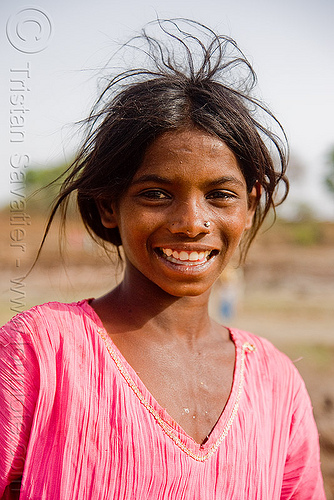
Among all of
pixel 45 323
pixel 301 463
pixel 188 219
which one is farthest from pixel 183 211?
pixel 301 463

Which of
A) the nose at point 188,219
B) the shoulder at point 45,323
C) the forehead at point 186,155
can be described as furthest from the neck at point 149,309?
the forehead at point 186,155

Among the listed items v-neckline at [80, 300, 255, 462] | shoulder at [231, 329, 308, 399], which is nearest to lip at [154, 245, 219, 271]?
v-neckline at [80, 300, 255, 462]

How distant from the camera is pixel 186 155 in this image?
1.58 meters

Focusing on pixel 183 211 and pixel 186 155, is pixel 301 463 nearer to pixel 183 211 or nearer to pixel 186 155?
pixel 183 211

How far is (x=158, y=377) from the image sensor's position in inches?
64.6

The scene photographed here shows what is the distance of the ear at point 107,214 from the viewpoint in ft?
5.83

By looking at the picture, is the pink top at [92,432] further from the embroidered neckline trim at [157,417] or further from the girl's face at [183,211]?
the girl's face at [183,211]

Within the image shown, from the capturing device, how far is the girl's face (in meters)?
1.58

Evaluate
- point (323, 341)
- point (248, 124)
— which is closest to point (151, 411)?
point (248, 124)

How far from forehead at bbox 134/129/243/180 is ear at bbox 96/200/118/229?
0.19 meters

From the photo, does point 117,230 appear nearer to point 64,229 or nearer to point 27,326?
point 64,229

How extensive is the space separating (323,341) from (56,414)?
937 cm

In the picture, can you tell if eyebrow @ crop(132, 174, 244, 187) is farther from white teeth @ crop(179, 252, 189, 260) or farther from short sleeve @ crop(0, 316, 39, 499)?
short sleeve @ crop(0, 316, 39, 499)

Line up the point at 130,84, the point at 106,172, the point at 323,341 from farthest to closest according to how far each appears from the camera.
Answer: the point at 323,341, the point at 130,84, the point at 106,172
